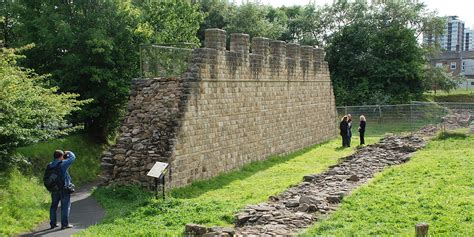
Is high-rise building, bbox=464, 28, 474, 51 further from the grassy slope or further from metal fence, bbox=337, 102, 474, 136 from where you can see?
the grassy slope

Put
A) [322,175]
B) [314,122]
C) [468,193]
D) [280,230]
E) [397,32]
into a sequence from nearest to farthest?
[280,230] < [468,193] < [322,175] < [314,122] < [397,32]

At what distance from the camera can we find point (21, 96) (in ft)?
44.5

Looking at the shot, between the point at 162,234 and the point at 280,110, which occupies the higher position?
the point at 280,110

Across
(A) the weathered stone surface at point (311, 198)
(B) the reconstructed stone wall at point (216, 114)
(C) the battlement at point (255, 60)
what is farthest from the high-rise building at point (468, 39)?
(A) the weathered stone surface at point (311, 198)

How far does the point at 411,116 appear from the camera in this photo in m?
28.0

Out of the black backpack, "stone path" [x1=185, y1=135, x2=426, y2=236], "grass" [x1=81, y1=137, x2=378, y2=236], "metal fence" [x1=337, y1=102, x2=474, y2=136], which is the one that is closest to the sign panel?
"grass" [x1=81, y1=137, x2=378, y2=236]

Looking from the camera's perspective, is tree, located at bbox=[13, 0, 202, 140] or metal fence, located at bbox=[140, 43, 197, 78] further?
tree, located at bbox=[13, 0, 202, 140]

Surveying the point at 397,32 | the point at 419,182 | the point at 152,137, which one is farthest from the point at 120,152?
the point at 397,32

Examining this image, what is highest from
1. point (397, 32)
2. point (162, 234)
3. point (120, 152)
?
point (397, 32)

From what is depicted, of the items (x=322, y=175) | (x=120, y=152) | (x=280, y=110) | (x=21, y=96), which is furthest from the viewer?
(x=280, y=110)

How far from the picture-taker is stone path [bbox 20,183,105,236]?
11250 millimetres

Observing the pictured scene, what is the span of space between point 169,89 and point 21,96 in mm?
4311

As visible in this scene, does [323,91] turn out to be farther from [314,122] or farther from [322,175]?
[322,175]

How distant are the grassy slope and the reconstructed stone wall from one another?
230 cm
